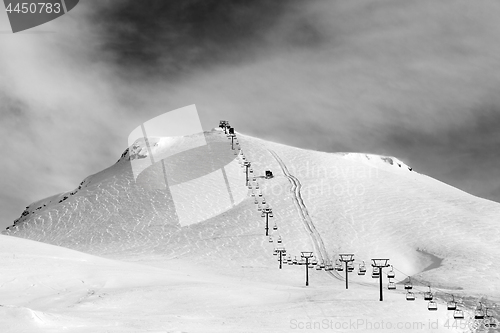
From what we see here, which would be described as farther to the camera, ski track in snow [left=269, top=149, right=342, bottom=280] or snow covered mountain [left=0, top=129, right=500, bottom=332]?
ski track in snow [left=269, top=149, right=342, bottom=280]

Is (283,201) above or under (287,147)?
under

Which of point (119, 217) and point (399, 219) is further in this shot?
point (119, 217)

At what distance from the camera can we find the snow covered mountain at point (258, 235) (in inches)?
1150

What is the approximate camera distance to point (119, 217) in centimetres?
7350

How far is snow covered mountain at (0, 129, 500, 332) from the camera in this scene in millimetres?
29203

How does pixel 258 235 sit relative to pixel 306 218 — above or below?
below

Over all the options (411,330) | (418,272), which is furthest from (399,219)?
(411,330)

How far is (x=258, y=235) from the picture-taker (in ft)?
203

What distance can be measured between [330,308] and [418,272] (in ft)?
81.9

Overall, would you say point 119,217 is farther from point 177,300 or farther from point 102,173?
point 177,300

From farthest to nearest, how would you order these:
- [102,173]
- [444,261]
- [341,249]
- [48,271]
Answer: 1. [102,173]
2. [341,249]
3. [444,261]
4. [48,271]

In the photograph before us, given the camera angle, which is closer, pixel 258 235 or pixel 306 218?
pixel 258 235

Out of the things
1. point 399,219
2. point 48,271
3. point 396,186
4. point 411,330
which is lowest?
point 411,330

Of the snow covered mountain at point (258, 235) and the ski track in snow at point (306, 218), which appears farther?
the ski track in snow at point (306, 218)
